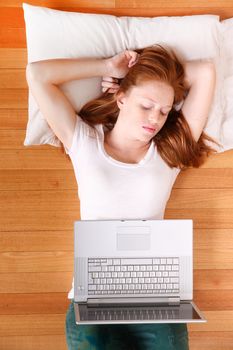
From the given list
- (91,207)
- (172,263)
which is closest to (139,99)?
(91,207)

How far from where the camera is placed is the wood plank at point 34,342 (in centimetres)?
177

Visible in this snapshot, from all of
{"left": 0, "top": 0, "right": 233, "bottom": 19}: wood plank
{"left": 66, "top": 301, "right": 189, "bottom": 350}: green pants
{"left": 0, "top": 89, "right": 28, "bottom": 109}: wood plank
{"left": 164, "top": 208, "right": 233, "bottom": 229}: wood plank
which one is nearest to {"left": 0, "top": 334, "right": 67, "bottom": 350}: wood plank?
{"left": 66, "top": 301, "right": 189, "bottom": 350}: green pants

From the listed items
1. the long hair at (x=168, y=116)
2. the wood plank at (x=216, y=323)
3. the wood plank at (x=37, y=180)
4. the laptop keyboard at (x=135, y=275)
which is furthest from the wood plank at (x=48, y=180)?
the wood plank at (x=216, y=323)

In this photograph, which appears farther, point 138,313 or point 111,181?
point 111,181

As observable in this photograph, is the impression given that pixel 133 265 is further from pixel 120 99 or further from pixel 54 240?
pixel 120 99

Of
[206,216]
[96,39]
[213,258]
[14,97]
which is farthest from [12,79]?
[213,258]

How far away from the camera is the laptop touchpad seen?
1532 mm

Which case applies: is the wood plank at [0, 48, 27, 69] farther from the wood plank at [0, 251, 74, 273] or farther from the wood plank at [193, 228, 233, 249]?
the wood plank at [193, 228, 233, 249]

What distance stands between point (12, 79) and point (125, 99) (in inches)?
15.8

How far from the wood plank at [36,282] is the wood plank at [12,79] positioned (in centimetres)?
59

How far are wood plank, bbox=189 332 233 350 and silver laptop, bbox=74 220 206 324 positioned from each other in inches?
13.0

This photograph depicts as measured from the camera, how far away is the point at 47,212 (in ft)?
5.75

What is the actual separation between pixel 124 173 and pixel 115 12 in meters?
0.53

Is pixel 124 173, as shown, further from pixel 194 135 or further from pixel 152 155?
pixel 194 135
